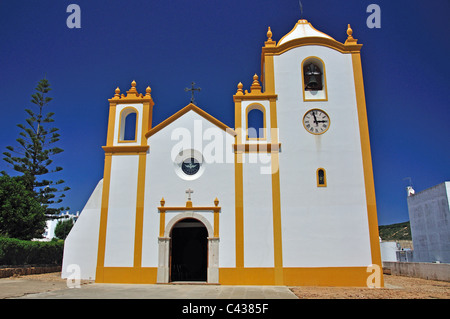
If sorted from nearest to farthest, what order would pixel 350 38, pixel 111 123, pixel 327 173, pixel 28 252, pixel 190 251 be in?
1. pixel 327 173
2. pixel 111 123
3. pixel 350 38
4. pixel 190 251
5. pixel 28 252

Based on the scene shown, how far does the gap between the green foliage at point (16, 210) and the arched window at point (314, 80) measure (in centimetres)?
1439

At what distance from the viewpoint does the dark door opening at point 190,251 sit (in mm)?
15156

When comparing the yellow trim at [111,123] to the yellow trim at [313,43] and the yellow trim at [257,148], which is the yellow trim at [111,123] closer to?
the yellow trim at [257,148]

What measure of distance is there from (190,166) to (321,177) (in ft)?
16.6

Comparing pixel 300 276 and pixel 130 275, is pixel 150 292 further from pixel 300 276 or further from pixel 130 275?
pixel 300 276

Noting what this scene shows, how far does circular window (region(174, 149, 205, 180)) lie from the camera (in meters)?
13.9

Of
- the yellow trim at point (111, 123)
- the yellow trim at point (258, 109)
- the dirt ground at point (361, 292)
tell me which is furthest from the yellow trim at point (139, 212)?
the yellow trim at point (258, 109)

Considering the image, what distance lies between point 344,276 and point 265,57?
29.6 ft

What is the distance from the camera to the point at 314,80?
47.4ft

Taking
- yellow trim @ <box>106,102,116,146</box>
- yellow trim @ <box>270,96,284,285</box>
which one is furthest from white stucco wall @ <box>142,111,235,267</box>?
yellow trim @ <box>106,102,116,146</box>

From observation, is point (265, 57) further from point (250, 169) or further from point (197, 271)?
point (197, 271)

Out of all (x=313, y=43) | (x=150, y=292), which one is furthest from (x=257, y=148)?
(x=150, y=292)

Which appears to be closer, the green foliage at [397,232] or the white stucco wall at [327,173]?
the white stucco wall at [327,173]

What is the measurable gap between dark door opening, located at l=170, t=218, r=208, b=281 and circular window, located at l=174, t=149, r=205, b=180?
2.27 m
